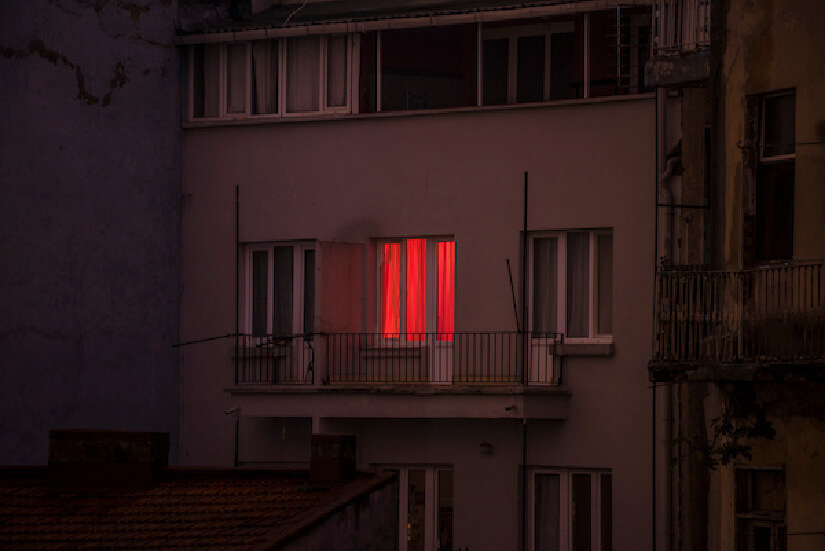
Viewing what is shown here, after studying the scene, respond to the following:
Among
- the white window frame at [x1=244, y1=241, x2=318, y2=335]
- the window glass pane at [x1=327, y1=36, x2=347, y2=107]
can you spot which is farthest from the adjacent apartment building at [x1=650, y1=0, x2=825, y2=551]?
the white window frame at [x1=244, y1=241, x2=318, y2=335]

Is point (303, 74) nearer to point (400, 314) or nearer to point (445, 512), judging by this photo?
point (400, 314)

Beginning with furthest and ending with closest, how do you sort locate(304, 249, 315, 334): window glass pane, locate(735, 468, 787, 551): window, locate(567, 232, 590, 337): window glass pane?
1. locate(304, 249, 315, 334): window glass pane
2. locate(567, 232, 590, 337): window glass pane
3. locate(735, 468, 787, 551): window

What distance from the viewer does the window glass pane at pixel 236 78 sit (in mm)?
28797

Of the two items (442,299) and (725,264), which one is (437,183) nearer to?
(442,299)

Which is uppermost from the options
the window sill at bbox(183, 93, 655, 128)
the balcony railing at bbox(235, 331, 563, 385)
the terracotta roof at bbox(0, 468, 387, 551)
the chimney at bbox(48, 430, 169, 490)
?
the window sill at bbox(183, 93, 655, 128)

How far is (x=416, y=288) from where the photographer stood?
27609mm

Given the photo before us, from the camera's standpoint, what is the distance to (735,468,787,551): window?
18.9 meters

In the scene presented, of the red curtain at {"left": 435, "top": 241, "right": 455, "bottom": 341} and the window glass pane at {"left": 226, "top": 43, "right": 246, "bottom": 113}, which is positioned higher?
the window glass pane at {"left": 226, "top": 43, "right": 246, "bottom": 113}

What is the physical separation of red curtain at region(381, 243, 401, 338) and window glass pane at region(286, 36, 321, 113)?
2.88m

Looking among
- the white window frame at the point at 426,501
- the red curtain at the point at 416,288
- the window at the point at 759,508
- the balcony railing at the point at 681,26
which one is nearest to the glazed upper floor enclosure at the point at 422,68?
the red curtain at the point at 416,288

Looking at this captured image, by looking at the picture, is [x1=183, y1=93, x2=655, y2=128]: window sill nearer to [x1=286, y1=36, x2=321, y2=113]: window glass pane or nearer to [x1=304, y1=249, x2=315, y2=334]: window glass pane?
[x1=286, y1=36, x2=321, y2=113]: window glass pane

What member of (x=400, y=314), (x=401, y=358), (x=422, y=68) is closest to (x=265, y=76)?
(x=422, y=68)

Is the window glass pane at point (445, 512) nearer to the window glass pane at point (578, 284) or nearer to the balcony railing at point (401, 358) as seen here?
the balcony railing at point (401, 358)

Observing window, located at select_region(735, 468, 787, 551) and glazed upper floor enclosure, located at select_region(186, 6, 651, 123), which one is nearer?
window, located at select_region(735, 468, 787, 551)
